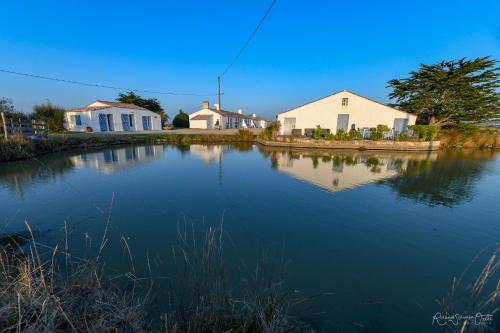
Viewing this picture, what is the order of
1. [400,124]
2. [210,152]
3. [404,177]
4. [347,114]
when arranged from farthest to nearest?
[347,114] < [400,124] < [210,152] < [404,177]

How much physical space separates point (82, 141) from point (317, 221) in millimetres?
18459

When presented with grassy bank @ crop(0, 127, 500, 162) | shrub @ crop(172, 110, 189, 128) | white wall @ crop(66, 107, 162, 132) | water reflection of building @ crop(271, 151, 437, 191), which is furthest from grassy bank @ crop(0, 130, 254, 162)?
shrub @ crop(172, 110, 189, 128)

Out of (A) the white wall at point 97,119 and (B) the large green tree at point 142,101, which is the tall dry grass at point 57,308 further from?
(B) the large green tree at point 142,101

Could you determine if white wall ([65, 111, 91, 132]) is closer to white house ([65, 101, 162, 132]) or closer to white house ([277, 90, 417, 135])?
white house ([65, 101, 162, 132])

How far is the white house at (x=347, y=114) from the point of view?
1958 centimetres

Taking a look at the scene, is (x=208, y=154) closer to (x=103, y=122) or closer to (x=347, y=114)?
(x=347, y=114)

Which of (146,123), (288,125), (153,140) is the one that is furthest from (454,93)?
(146,123)

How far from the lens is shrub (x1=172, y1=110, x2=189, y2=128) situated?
40.8 m

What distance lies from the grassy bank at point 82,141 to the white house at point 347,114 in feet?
20.1

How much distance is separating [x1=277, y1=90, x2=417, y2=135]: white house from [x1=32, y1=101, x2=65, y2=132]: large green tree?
2438 centimetres

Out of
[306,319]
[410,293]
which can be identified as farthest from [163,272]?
[410,293]

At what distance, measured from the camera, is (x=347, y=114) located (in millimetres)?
20438

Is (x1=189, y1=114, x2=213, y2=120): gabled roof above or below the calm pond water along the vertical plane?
above

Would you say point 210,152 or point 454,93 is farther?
point 454,93
